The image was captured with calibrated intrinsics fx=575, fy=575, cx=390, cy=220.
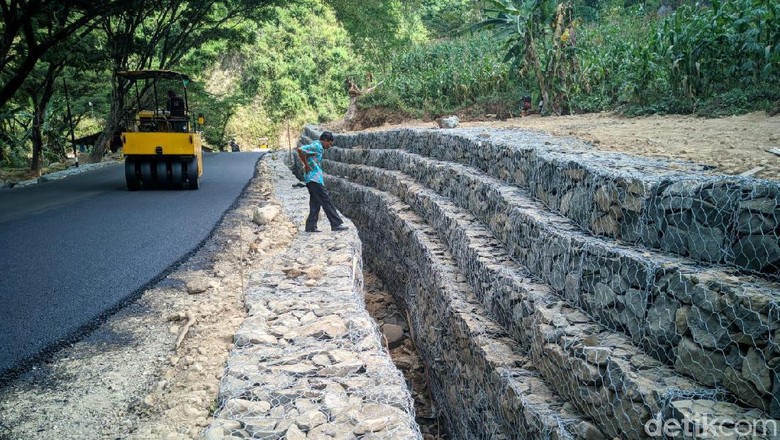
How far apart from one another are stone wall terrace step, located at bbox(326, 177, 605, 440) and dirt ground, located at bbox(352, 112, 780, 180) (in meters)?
2.18

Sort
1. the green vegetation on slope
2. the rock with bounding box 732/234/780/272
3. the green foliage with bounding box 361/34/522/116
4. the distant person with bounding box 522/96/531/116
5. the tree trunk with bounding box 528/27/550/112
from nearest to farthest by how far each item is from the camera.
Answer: the rock with bounding box 732/234/780/272 < the green vegetation on slope < the tree trunk with bounding box 528/27/550/112 < the distant person with bounding box 522/96/531/116 < the green foliage with bounding box 361/34/522/116

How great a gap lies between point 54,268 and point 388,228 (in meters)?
4.70

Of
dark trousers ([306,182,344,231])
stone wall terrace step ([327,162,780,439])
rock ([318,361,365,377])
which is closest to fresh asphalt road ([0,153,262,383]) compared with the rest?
dark trousers ([306,182,344,231])

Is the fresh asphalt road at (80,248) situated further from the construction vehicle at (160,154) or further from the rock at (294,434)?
the rock at (294,434)

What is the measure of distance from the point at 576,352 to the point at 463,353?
70.4 inches

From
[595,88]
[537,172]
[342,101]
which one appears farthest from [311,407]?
[342,101]

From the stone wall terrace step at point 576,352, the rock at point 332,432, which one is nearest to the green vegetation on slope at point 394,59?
the stone wall terrace step at point 576,352

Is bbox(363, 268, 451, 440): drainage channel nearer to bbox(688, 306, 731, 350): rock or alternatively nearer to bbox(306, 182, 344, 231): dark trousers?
bbox(306, 182, 344, 231): dark trousers

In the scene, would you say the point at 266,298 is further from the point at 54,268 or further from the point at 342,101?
the point at 342,101

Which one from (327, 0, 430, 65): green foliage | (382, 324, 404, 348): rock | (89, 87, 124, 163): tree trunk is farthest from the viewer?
(327, 0, 430, 65): green foliage

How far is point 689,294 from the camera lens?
2.84 meters

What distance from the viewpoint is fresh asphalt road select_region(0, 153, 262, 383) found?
17.5 feet

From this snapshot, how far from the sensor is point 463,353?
16.6ft

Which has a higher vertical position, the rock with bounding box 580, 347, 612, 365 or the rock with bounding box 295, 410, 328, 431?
the rock with bounding box 580, 347, 612, 365
